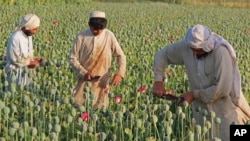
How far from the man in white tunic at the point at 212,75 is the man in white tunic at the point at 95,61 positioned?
1116 mm

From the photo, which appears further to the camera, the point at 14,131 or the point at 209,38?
the point at 209,38

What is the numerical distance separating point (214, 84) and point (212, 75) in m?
0.09

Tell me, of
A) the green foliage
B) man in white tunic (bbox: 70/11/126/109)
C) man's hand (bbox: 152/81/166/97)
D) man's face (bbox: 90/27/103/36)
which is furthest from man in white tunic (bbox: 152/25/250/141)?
the green foliage

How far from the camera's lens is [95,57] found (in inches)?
257

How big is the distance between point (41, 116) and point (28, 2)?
2495 cm

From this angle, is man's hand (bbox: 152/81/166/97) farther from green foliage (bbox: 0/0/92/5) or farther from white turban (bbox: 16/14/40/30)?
green foliage (bbox: 0/0/92/5)

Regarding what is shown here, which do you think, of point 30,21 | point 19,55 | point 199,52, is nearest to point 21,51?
point 19,55

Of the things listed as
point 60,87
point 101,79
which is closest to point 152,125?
point 101,79

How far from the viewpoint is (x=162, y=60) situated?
5.65 meters

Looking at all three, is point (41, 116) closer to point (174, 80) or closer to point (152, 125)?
point (152, 125)

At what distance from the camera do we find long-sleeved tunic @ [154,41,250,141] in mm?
5023

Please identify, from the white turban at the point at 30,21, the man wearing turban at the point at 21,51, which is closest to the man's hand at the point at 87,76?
the man wearing turban at the point at 21,51

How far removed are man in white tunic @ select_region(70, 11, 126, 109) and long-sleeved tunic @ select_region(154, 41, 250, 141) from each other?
1139 millimetres

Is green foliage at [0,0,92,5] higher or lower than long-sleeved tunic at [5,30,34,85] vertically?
higher
